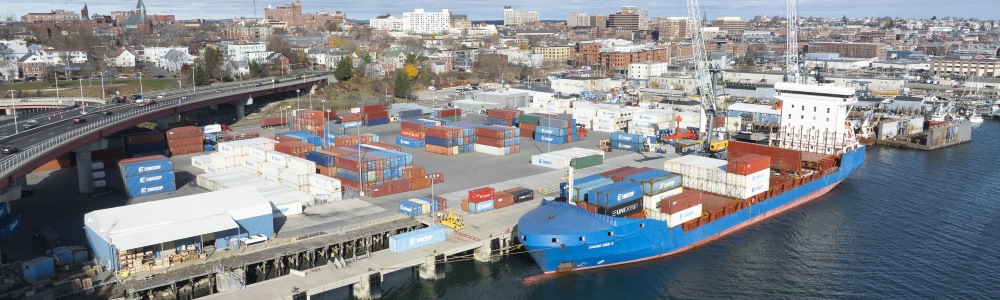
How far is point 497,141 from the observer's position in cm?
6138

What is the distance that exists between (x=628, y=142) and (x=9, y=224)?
46299 millimetres

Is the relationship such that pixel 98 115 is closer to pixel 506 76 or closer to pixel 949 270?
pixel 949 270

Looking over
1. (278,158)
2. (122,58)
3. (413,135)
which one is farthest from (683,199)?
(122,58)

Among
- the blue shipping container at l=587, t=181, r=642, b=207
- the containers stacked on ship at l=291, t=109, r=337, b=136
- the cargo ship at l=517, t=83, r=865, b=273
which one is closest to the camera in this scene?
the cargo ship at l=517, t=83, r=865, b=273

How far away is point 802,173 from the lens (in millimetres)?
50375

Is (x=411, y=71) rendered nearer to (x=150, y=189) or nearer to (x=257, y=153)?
(x=257, y=153)

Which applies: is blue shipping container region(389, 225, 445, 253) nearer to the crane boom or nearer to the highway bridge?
the highway bridge

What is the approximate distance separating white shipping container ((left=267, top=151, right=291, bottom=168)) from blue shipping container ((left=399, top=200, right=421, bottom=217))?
1232 cm

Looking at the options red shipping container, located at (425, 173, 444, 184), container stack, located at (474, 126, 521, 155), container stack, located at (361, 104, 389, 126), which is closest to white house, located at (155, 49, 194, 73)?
container stack, located at (361, 104, 389, 126)

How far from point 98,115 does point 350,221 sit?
33.3 metres

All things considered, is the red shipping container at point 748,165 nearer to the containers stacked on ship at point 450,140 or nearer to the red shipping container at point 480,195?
the red shipping container at point 480,195

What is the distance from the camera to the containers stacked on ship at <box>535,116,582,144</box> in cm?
6694

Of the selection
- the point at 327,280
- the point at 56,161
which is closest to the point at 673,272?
the point at 327,280

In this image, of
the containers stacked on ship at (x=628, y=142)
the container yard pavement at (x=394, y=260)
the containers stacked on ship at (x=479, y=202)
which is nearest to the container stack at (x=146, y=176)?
the container yard pavement at (x=394, y=260)
